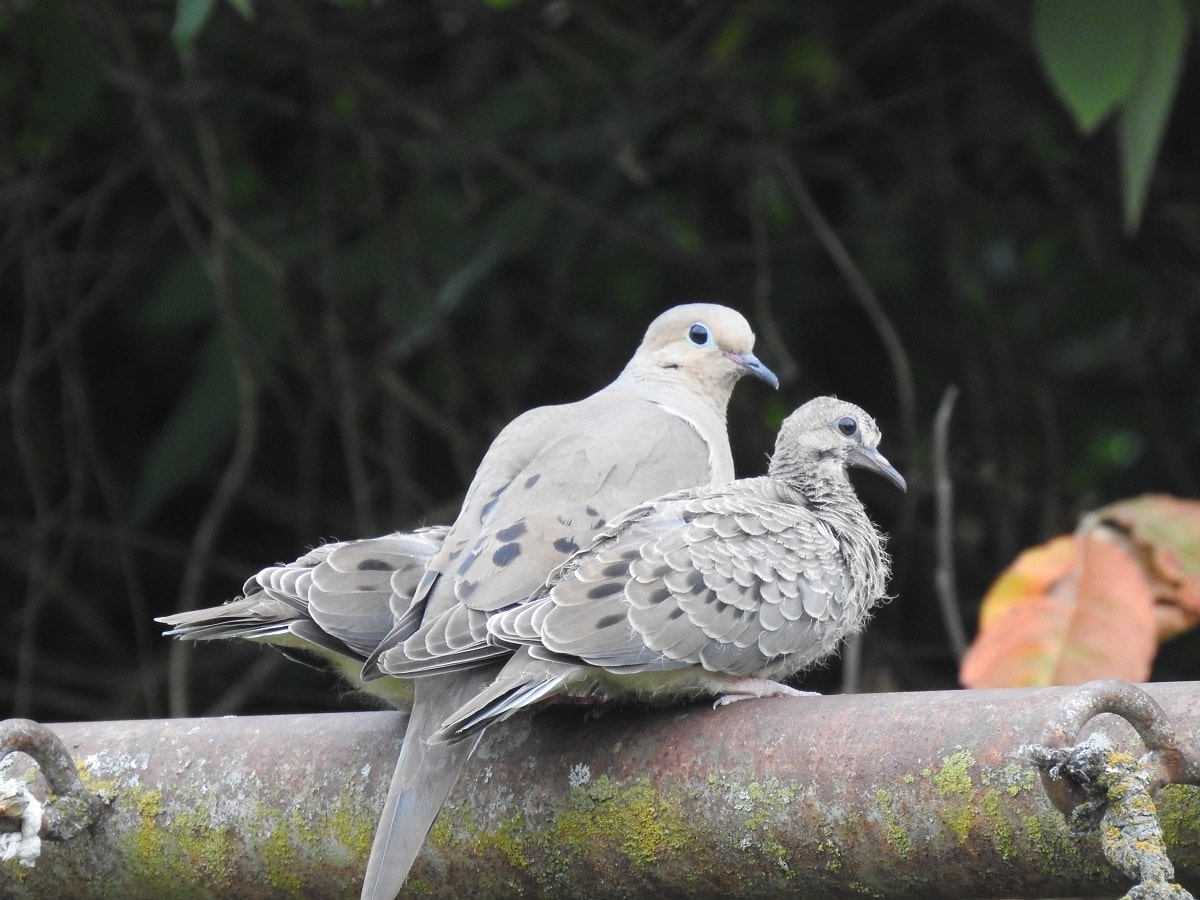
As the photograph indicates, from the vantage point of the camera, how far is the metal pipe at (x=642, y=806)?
1362 millimetres

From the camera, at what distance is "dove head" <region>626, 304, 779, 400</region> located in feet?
9.52

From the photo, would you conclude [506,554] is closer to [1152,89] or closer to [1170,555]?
[1170,555]

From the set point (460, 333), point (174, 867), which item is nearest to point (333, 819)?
point (174, 867)

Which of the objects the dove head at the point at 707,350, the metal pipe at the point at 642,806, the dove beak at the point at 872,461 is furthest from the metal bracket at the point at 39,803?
the dove head at the point at 707,350

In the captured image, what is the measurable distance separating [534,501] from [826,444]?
395 mm

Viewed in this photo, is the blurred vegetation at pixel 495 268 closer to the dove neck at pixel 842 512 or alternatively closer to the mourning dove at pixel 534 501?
the mourning dove at pixel 534 501

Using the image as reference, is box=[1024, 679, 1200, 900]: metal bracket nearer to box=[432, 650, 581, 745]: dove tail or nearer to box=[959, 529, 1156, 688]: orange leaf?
box=[432, 650, 581, 745]: dove tail

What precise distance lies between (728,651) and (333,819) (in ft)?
1.51

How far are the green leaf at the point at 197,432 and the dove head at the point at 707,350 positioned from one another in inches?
55.9

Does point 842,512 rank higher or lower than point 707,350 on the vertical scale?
lower

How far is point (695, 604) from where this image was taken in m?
1.78

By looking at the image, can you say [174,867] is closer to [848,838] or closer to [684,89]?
[848,838]

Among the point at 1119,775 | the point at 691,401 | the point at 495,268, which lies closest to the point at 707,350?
the point at 691,401

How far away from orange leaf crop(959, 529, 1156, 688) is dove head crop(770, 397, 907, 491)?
1.31 feet
